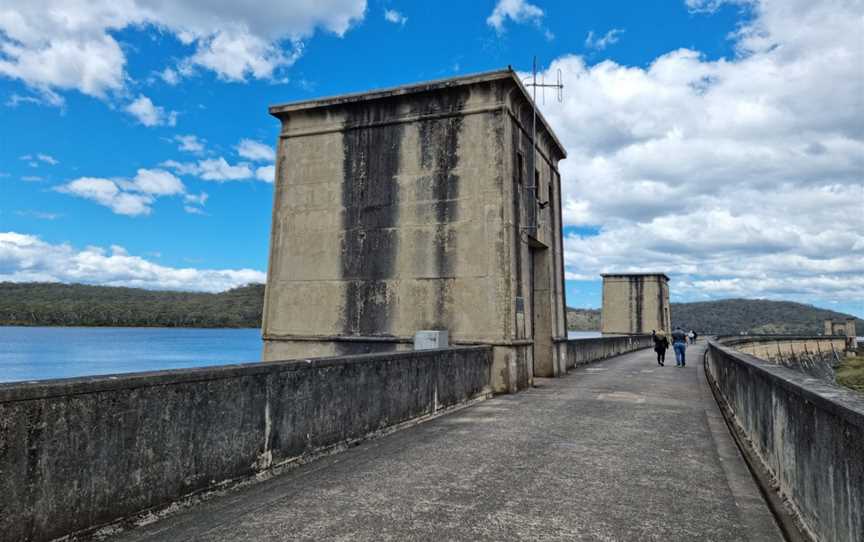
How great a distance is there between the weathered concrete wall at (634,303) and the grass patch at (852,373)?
Answer: 54.7ft

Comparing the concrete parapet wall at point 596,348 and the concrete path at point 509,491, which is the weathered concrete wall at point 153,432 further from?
the concrete parapet wall at point 596,348

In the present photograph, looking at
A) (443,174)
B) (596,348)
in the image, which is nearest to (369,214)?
(443,174)

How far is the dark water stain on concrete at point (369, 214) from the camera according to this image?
1466cm

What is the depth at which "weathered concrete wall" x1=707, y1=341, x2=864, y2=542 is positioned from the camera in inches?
141

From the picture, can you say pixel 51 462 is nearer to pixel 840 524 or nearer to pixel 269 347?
pixel 840 524

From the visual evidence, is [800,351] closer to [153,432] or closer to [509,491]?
[509,491]

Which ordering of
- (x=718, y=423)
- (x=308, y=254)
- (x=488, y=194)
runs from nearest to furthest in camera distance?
(x=718, y=423) < (x=488, y=194) < (x=308, y=254)

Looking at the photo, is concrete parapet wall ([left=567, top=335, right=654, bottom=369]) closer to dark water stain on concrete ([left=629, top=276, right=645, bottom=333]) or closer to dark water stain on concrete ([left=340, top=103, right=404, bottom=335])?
dark water stain on concrete ([left=629, top=276, right=645, bottom=333])

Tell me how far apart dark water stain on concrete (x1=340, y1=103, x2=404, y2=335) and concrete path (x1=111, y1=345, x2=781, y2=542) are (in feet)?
18.3

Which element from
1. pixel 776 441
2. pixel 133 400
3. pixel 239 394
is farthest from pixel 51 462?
pixel 776 441

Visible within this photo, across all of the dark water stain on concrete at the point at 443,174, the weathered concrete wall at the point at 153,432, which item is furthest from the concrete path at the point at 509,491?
the dark water stain on concrete at the point at 443,174

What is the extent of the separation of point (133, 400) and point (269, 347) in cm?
1186

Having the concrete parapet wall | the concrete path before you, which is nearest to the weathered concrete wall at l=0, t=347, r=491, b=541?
the concrete path

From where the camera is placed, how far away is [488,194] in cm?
1385
